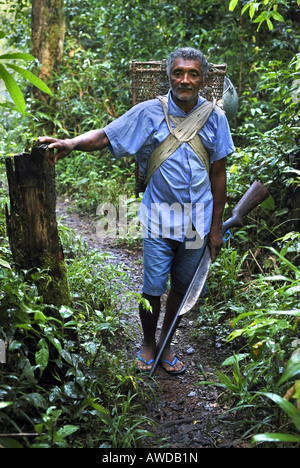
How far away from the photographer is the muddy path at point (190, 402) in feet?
8.57

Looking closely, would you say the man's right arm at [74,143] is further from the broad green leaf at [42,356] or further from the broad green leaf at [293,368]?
the broad green leaf at [293,368]

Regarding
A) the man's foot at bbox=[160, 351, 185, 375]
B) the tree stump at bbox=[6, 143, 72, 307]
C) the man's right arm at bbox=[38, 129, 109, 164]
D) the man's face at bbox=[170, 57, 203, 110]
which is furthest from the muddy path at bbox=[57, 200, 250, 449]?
the man's face at bbox=[170, 57, 203, 110]

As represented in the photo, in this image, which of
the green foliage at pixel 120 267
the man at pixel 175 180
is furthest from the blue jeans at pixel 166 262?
the green foliage at pixel 120 267

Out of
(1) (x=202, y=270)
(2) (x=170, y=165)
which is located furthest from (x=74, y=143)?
(1) (x=202, y=270)

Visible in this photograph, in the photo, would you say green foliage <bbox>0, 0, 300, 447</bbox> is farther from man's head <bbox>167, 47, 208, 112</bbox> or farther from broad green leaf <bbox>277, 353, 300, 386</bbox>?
man's head <bbox>167, 47, 208, 112</bbox>

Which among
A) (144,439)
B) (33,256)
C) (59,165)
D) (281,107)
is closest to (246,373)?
(144,439)

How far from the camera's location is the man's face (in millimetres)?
2869

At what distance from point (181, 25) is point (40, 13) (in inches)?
83.6

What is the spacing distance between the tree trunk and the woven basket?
3.93 metres

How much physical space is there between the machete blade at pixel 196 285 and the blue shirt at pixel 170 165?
0.20 meters

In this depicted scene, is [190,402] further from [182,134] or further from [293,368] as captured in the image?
[182,134]

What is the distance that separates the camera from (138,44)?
7816 millimetres

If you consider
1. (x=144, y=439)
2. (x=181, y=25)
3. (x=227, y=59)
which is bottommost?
(x=144, y=439)
